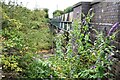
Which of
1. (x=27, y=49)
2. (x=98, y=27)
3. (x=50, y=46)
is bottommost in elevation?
(x=50, y=46)

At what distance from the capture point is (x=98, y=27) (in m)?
3.30

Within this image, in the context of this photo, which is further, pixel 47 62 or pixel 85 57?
pixel 47 62

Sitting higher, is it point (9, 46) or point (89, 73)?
point (9, 46)

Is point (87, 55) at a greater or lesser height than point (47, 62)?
greater

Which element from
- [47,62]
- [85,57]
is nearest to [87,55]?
[85,57]

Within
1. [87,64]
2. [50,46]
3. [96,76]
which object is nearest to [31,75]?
[87,64]

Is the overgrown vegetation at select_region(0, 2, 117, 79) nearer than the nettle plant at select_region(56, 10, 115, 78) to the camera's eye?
No

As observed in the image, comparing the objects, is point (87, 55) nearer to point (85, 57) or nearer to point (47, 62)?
point (85, 57)

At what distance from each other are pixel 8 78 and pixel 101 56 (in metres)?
1.28

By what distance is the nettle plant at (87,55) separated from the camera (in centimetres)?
241

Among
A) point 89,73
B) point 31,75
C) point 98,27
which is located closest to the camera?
point 89,73

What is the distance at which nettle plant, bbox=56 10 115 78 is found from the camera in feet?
7.89

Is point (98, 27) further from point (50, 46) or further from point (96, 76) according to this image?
point (50, 46)

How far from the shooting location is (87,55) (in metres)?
2.93
